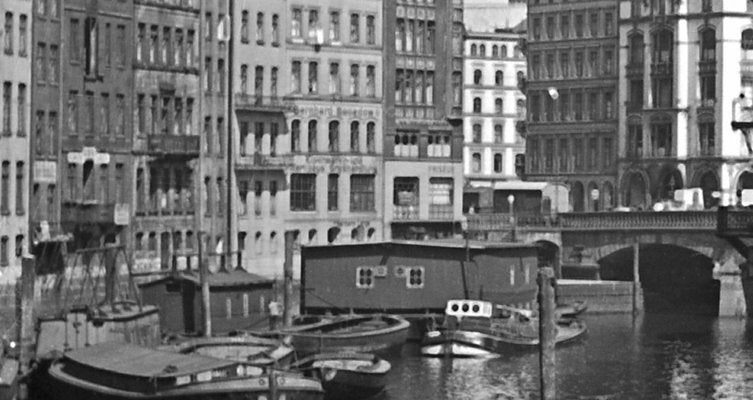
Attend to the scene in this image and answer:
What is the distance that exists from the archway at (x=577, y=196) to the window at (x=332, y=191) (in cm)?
3885

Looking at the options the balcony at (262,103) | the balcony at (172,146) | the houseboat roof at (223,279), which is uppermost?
the balcony at (262,103)

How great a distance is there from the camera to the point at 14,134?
372ft

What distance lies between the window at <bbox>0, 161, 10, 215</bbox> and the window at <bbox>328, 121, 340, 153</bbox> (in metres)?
40.5

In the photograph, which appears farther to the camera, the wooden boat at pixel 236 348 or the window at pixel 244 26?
the window at pixel 244 26

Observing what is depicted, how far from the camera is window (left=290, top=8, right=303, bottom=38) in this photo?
148500 millimetres

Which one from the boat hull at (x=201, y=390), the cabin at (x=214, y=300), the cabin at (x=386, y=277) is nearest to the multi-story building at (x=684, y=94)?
the cabin at (x=386, y=277)

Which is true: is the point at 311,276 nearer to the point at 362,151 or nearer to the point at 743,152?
the point at 362,151

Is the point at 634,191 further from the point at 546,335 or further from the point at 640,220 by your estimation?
the point at 546,335

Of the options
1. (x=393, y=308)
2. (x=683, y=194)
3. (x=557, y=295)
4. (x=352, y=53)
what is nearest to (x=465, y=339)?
(x=393, y=308)

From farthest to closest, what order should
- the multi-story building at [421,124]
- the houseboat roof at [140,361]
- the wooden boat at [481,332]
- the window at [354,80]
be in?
the multi-story building at [421,124]
the window at [354,80]
the wooden boat at [481,332]
the houseboat roof at [140,361]

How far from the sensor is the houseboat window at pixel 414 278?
12600 centimetres

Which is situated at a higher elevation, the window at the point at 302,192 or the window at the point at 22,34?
the window at the point at 22,34

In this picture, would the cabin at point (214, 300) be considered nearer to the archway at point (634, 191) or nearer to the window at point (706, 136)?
the window at point (706, 136)

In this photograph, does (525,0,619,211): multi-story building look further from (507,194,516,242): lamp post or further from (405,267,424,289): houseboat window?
(405,267,424,289): houseboat window
